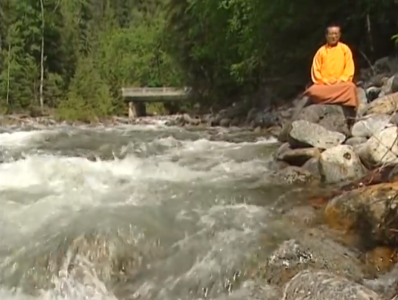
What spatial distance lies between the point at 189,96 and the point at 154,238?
1804cm

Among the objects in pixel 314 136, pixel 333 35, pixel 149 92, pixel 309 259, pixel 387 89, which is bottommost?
pixel 149 92

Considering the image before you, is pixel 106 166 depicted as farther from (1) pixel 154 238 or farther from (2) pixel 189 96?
(2) pixel 189 96

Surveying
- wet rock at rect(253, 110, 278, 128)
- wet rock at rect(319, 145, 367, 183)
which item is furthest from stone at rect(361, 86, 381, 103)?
wet rock at rect(253, 110, 278, 128)

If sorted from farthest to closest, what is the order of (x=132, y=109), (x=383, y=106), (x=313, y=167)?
(x=132, y=109) → (x=383, y=106) → (x=313, y=167)

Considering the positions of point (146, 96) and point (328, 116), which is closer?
point (328, 116)

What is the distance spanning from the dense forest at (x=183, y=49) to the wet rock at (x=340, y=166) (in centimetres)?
615

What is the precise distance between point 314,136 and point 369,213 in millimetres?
2864

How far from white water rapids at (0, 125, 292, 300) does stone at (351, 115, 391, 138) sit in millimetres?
1244

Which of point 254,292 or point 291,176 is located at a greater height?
point 291,176

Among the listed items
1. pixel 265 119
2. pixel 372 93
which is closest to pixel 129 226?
pixel 372 93

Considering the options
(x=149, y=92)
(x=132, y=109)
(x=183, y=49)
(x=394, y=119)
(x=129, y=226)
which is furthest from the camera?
(x=132, y=109)

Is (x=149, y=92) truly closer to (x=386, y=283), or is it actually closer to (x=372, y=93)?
(x=372, y=93)

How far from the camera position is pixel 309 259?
3.92 meters

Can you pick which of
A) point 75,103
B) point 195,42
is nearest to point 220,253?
point 195,42
